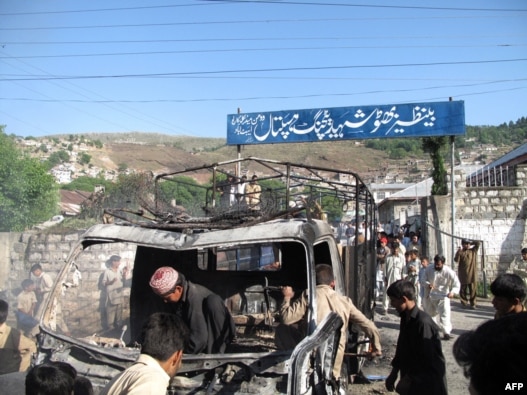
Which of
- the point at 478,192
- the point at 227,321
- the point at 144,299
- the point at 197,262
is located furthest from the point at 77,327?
the point at 478,192

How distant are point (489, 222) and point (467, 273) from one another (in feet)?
9.91

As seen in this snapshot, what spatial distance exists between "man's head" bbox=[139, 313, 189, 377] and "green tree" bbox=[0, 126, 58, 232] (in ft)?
48.3

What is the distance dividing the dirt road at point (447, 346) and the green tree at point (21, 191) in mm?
11674

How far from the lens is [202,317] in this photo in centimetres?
410

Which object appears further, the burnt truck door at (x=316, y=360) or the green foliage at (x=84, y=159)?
the green foliage at (x=84, y=159)

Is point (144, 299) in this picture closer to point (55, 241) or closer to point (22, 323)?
point (22, 323)

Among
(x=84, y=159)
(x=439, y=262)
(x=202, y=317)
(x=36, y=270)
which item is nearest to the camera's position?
(x=202, y=317)

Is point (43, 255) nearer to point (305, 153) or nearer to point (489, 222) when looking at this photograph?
point (489, 222)

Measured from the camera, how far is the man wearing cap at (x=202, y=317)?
4.00m

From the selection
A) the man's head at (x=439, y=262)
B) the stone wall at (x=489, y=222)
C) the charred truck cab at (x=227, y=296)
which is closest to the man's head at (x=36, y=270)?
the charred truck cab at (x=227, y=296)

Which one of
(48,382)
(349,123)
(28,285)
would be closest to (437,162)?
(349,123)

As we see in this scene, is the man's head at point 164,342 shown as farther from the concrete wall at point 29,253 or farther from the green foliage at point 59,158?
the green foliage at point 59,158

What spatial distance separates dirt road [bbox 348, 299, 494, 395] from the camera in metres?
6.27

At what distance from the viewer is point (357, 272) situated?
5.91 m
